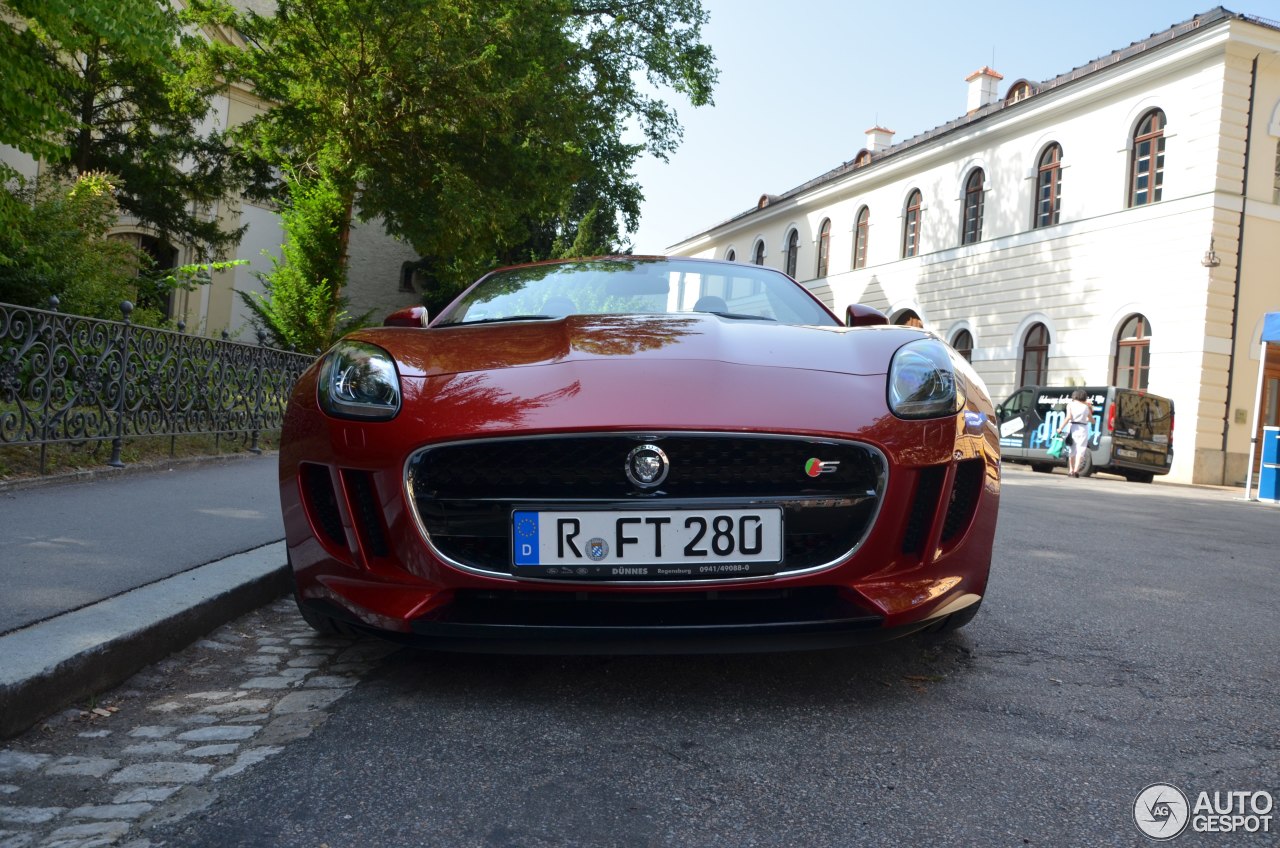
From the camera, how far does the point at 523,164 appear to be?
56.4 ft

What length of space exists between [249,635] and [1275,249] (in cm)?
2391

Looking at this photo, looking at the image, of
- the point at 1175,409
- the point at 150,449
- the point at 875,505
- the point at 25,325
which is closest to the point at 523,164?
the point at 150,449

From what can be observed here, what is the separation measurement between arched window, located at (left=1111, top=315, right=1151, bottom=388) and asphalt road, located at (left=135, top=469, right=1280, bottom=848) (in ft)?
69.4

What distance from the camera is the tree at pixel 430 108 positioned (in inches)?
597

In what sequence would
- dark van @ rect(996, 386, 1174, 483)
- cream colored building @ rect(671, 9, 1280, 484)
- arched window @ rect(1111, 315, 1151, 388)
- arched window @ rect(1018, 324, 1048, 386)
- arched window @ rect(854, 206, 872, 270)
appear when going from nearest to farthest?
dark van @ rect(996, 386, 1174, 483)
cream colored building @ rect(671, 9, 1280, 484)
arched window @ rect(1111, 315, 1151, 388)
arched window @ rect(1018, 324, 1048, 386)
arched window @ rect(854, 206, 872, 270)

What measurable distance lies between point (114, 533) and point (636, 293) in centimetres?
241

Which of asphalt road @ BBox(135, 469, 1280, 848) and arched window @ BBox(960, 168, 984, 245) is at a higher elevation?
arched window @ BBox(960, 168, 984, 245)

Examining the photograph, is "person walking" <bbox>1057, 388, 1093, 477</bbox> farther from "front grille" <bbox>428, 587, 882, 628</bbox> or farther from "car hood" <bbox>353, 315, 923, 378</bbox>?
"front grille" <bbox>428, 587, 882, 628</bbox>

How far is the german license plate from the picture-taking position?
234cm

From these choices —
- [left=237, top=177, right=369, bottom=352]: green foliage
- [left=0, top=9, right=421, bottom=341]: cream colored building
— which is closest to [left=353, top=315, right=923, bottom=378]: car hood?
[left=237, top=177, right=369, bottom=352]: green foliage

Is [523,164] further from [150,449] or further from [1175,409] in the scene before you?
[1175,409]

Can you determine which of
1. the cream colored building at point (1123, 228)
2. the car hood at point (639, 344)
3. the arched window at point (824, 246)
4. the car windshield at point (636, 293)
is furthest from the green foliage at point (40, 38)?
the arched window at point (824, 246)

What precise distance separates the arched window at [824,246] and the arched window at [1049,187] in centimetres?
987

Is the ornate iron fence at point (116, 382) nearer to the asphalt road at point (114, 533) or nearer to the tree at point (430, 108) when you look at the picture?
the asphalt road at point (114, 533)
